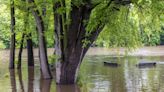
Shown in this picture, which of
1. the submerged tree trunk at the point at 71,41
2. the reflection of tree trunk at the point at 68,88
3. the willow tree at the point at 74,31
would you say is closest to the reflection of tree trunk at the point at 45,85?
the reflection of tree trunk at the point at 68,88

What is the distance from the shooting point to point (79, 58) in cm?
1741

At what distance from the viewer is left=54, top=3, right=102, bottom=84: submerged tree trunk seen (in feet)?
55.8

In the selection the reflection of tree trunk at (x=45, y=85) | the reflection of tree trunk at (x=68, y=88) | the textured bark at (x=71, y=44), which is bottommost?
the reflection of tree trunk at (x=45, y=85)

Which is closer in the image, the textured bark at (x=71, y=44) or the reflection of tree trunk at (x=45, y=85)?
the reflection of tree trunk at (x=45, y=85)

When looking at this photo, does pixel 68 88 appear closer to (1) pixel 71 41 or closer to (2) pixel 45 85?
(2) pixel 45 85

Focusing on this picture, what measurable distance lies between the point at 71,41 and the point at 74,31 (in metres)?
0.46

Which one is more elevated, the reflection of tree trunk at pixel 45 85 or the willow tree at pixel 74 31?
the willow tree at pixel 74 31

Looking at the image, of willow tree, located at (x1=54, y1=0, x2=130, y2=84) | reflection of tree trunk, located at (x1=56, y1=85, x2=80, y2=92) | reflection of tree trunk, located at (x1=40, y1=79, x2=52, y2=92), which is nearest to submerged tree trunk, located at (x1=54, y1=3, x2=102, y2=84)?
willow tree, located at (x1=54, y1=0, x2=130, y2=84)

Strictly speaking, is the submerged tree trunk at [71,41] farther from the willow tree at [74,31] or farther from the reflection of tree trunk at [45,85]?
the reflection of tree trunk at [45,85]

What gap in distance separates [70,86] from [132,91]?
9.83 ft

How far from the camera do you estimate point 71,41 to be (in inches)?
→ 675

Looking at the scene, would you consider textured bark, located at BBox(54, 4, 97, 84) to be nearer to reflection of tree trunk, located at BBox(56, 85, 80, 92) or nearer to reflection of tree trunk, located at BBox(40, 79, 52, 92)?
reflection of tree trunk, located at BBox(56, 85, 80, 92)

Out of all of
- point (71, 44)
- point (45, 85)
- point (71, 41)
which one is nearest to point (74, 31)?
point (71, 41)

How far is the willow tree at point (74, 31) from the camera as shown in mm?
16719
